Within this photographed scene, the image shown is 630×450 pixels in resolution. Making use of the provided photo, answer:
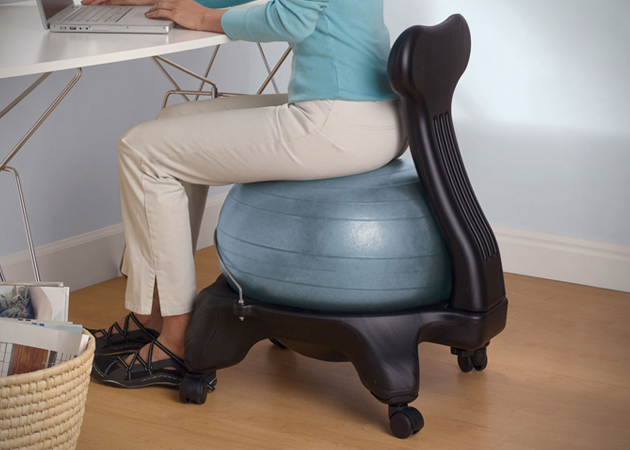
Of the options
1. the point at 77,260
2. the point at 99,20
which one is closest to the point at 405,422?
the point at 99,20

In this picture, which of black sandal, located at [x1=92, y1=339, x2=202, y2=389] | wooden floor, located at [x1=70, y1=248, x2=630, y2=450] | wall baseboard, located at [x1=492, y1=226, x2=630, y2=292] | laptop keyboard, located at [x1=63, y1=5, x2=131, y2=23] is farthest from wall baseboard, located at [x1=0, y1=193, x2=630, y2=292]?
laptop keyboard, located at [x1=63, y1=5, x2=131, y2=23]

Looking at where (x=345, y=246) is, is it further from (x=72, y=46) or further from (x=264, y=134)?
(x=72, y=46)

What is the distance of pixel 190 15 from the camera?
6.07 ft

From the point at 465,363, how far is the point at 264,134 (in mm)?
832

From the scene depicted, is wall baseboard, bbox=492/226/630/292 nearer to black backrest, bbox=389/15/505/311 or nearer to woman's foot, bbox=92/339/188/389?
black backrest, bbox=389/15/505/311

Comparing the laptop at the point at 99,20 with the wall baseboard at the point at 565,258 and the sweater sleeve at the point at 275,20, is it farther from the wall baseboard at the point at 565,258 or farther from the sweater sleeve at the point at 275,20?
the wall baseboard at the point at 565,258

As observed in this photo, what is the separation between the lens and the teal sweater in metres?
1.75

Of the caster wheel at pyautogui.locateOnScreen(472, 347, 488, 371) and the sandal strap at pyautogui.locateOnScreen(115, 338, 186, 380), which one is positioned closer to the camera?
the sandal strap at pyautogui.locateOnScreen(115, 338, 186, 380)

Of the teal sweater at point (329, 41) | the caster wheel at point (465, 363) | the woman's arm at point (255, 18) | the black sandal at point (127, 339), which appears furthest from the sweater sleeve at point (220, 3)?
the caster wheel at point (465, 363)

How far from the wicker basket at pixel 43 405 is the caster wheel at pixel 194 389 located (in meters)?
0.37

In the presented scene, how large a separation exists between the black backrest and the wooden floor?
28 cm

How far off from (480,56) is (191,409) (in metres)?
1.67

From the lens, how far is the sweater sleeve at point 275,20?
1708 mm

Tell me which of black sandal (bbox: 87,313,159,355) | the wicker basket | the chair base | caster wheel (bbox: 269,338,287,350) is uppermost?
the wicker basket
